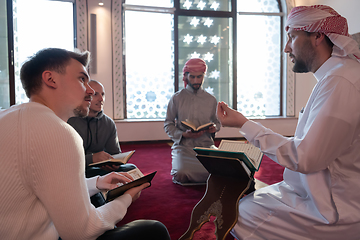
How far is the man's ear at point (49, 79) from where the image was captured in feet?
3.48

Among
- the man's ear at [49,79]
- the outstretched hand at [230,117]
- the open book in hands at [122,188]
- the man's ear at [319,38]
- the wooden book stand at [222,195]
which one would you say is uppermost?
the man's ear at [319,38]

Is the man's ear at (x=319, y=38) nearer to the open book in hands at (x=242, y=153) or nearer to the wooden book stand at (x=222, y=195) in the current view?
the open book in hands at (x=242, y=153)

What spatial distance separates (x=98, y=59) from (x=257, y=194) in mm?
4904

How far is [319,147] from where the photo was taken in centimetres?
121

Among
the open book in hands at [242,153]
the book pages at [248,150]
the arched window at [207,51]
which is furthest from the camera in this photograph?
the arched window at [207,51]

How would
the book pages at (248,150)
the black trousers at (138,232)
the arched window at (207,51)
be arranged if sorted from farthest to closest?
1. the arched window at (207,51)
2. the book pages at (248,150)
3. the black trousers at (138,232)

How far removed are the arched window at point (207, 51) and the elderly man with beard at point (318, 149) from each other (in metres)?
4.74

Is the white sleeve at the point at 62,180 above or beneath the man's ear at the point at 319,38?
beneath

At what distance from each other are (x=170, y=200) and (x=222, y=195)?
3.77ft

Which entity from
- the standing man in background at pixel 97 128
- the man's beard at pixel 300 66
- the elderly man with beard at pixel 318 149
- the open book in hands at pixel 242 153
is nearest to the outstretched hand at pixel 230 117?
the elderly man with beard at pixel 318 149

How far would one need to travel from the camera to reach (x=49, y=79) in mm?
1067

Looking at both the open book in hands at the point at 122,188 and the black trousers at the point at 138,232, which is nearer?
the black trousers at the point at 138,232

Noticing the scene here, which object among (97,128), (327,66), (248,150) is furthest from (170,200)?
(327,66)

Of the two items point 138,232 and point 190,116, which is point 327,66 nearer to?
point 138,232
